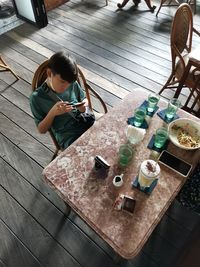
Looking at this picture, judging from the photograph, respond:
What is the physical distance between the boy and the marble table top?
21cm

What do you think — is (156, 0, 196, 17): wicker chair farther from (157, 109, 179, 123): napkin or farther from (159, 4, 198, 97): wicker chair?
(157, 109, 179, 123): napkin

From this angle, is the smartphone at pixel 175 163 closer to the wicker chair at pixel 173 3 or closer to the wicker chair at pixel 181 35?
the wicker chair at pixel 181 35

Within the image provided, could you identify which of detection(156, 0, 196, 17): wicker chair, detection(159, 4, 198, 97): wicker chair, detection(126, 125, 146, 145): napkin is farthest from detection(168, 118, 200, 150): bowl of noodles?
detection(156, 0, 196, 17): wicker chair

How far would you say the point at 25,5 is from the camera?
3.40 meters

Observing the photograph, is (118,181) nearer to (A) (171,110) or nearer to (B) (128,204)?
(B) (128,204)

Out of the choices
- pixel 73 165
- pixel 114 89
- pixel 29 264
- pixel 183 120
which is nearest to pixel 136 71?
pixel 114 89

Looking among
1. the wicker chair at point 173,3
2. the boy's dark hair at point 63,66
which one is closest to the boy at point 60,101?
the boy's dark hair at point 63,66

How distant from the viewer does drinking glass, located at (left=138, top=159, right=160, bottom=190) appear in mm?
1126

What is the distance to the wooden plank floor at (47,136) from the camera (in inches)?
67.1

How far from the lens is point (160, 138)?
1338 mm

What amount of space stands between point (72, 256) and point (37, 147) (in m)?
0.94

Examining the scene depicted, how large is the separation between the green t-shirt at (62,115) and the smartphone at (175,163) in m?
0.58

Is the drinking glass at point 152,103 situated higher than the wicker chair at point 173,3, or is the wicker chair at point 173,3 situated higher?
the drinking glass at point 152,103

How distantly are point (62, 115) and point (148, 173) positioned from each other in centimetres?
68
